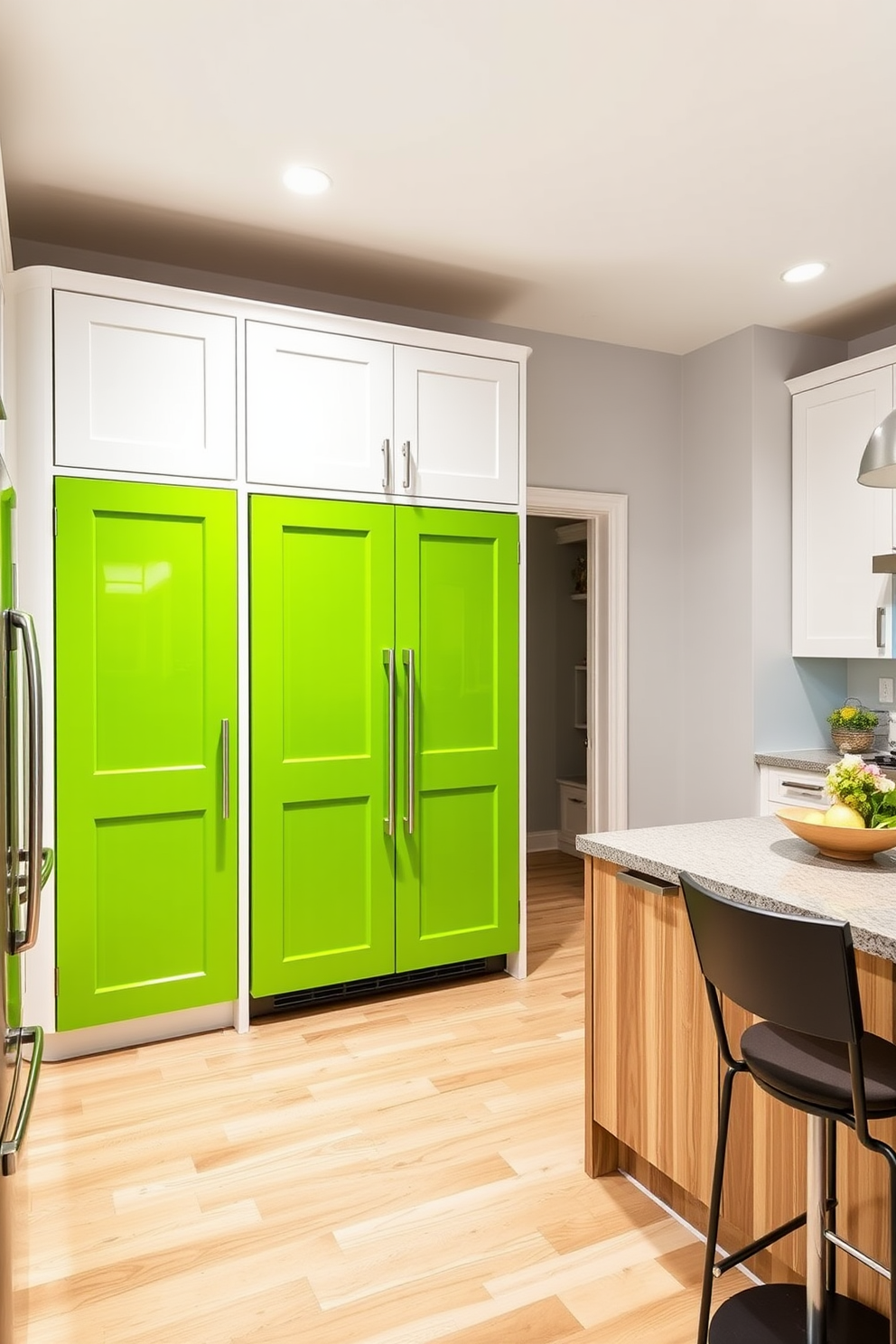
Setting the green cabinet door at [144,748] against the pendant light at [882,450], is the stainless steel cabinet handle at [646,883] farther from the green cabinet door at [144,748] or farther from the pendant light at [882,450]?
the green cabinet door at [144,748]

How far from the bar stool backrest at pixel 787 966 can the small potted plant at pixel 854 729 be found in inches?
114

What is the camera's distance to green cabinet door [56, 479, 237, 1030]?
9.66 feet

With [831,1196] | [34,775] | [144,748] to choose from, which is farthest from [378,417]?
[831,1196]

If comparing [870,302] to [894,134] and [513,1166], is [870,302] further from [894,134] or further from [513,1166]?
[513,1166]

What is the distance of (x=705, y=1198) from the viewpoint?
1945 millimetres

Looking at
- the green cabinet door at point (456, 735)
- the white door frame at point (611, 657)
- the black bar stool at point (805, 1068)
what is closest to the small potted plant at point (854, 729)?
the white door frame at point (611, 657)

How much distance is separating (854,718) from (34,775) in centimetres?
345

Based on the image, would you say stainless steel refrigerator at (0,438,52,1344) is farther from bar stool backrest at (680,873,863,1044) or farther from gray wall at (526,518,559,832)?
gray wall at (526,518,559,832)

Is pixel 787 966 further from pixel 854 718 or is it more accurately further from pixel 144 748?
pixel 854 718

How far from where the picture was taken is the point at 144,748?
3.05 meters

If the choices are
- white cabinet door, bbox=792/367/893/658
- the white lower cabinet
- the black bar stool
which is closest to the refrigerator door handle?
the black bar stool

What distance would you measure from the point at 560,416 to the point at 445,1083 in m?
2.97

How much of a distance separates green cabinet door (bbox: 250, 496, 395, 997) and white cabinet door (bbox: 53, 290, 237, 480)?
295mm

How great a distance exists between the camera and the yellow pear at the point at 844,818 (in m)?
1.88
